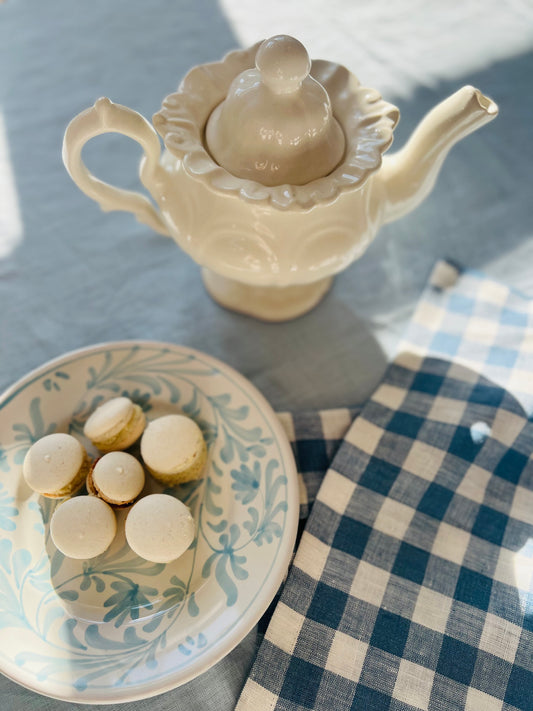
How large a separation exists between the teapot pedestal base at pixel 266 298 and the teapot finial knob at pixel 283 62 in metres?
0.26

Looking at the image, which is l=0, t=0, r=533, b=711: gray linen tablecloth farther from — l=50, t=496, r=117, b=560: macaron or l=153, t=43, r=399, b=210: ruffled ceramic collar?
l=153, t=43, r=399, b=210: ruffled ceramic collar

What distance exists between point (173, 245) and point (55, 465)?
37 cm

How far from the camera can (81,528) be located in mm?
511

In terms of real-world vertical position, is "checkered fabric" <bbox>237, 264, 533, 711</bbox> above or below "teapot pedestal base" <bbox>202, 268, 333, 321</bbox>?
below

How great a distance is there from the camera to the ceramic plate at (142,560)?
1.56ft

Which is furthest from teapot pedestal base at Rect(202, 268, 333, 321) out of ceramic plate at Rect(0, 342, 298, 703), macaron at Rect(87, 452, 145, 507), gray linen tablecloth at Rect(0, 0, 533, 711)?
macaron at Rect(87, 452, 145, 507)

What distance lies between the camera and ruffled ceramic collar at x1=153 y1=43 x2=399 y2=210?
47 cm

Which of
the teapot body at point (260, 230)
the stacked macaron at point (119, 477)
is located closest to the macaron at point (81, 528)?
the stacked macaron at point (119, 477)

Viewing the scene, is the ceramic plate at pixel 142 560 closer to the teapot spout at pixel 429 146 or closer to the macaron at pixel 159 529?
the macaron at pixel 159 529

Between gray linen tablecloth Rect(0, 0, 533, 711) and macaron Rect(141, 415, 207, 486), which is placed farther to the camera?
gray linen tablecloth Rect(0, 0, 533, 711)

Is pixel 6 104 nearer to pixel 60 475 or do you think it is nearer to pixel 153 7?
pixel 153 7

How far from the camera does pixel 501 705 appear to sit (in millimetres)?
491

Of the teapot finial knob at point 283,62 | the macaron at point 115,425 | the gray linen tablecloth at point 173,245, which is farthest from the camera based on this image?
the gray linen tablecloth at point 173,245

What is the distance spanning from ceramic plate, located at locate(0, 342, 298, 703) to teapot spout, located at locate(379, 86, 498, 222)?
259 mm
